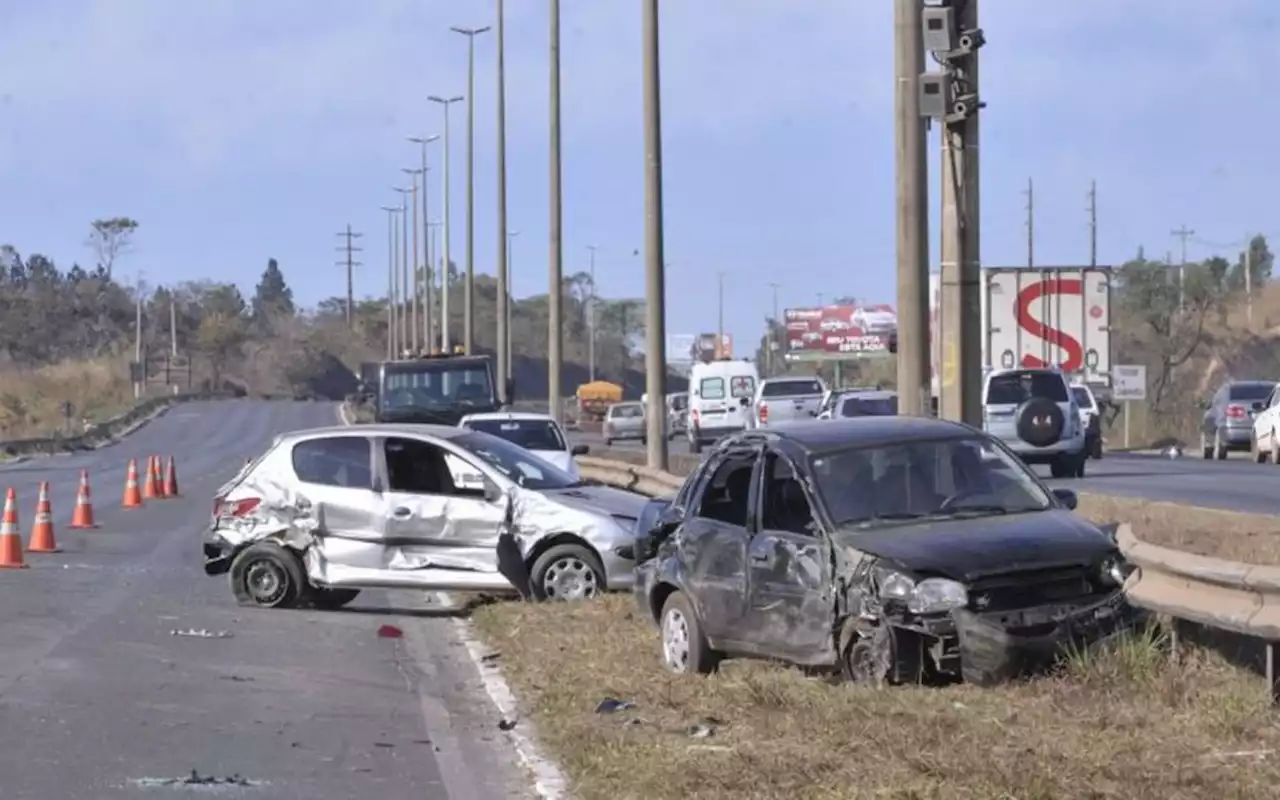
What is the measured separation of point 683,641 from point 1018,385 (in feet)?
71.2

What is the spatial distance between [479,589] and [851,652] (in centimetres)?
617

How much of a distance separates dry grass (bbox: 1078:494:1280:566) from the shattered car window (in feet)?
20.7

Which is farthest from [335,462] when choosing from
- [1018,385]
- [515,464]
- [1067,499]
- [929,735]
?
[1018,385]

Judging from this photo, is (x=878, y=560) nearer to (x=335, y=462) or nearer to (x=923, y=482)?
(x=923, y=482)

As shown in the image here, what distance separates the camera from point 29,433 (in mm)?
89125

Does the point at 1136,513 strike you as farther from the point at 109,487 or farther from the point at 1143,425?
the point at 1143,425

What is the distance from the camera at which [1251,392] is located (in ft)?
143

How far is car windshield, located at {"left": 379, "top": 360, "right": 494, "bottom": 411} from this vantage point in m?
36.2

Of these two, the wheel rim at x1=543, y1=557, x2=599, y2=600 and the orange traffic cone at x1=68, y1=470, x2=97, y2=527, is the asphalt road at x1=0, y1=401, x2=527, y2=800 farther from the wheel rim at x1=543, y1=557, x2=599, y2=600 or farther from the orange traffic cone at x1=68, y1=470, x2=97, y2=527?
the orange traffic cone at x1=68, y1=470, x2=97, y2=527

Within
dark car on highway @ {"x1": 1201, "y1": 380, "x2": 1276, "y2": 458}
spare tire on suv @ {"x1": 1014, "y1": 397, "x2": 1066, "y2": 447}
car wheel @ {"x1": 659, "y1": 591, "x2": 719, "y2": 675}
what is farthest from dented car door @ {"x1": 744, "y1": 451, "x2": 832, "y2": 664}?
dark car on highway @ {"x1": 1201, "y1": 380, "x2": 1276, "y2": 458}

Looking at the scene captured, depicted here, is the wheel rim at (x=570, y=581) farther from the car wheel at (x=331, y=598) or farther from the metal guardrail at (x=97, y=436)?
the metal guardrail at (x=97, y=436)

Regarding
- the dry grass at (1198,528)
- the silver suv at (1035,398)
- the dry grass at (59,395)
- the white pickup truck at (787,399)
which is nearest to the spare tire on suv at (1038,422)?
the silver suv at (1035,398)

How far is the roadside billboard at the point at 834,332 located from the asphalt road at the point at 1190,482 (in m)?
64.5

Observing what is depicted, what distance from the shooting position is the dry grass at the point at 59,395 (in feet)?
319
